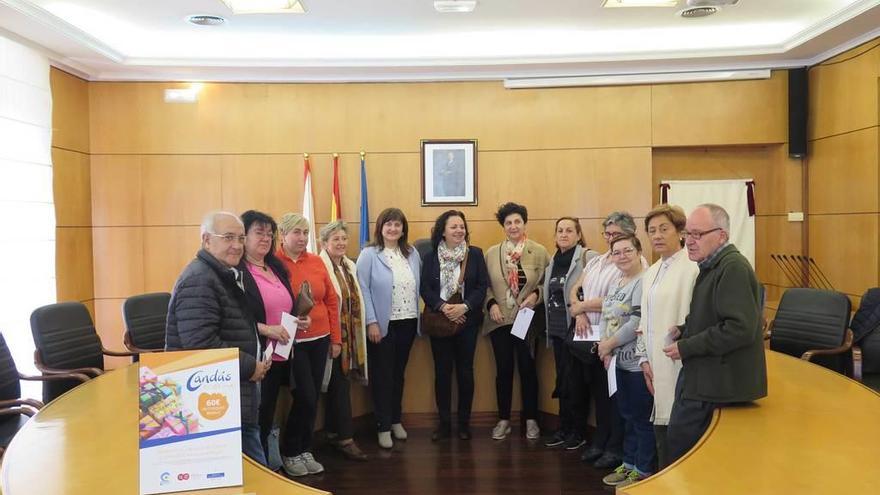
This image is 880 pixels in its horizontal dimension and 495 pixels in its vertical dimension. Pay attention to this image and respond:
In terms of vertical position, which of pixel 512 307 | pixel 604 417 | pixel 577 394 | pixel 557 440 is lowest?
pixel 557 440

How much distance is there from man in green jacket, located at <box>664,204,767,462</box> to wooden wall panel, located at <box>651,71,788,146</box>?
171 inches

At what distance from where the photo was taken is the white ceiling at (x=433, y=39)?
531 cm

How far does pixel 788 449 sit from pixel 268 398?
255 centimetres

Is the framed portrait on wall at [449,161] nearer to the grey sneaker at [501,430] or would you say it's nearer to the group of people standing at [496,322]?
the group of people standing at [496,322]

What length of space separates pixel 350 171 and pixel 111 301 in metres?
2.67

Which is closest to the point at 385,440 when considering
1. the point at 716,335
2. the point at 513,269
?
the point at 513,269

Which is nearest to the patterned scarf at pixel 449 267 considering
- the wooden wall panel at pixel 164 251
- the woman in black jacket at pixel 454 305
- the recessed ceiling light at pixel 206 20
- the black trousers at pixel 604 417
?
the woman in black jacket at pixel 454 305

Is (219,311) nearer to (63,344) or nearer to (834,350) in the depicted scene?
(63,344)

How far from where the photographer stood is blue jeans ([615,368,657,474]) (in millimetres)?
3586

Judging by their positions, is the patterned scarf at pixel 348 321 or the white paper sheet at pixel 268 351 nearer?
the white paper sheet at pixel 268 351

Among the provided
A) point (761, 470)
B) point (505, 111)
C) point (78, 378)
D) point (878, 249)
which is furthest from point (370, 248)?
point (878, 249)

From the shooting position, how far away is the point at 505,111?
666 cm

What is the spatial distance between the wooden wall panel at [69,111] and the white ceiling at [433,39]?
134mm

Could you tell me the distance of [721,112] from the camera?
6609mm
